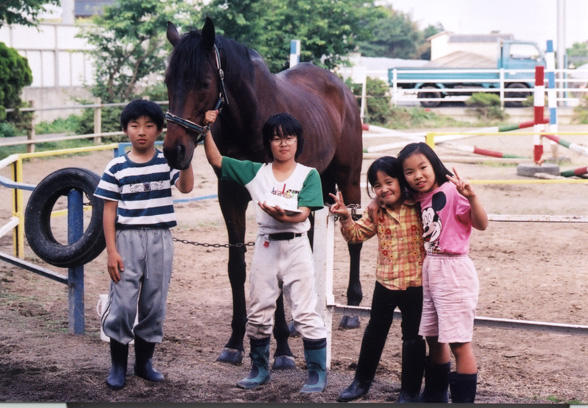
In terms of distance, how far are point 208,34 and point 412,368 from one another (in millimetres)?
1509

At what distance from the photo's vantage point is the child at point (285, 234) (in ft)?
10.3

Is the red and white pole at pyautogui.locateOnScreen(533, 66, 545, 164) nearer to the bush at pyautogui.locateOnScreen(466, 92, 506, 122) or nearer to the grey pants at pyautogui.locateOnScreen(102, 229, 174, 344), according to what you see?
the bush at pyautogui.locateOnScreen(466, 92, 506, 122)

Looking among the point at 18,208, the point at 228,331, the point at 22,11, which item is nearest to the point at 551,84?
the point at 22,11

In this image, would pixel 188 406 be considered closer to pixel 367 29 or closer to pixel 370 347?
pixel 370 347

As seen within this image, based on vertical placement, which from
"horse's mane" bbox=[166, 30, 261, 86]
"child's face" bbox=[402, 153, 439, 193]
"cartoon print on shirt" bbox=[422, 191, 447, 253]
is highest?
"horse's mane" bbox=[166, 30, 261, 86]

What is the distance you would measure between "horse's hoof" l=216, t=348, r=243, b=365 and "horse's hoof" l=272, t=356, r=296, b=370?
0.18m

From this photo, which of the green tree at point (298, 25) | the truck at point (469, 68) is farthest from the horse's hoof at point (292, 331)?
the green tree at point (298, 25)

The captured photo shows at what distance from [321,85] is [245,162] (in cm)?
177

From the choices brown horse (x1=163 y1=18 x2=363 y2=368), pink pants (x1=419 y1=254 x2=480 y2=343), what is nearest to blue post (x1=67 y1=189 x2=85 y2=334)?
brown horse (x1=163 y1=18 x2=363 y2=368)

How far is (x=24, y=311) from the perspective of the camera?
447cm

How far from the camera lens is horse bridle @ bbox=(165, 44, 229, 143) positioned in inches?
122

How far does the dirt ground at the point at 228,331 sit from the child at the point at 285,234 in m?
0.28

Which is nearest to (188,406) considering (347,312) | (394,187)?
(347,312)

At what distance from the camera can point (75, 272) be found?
4023 mm
